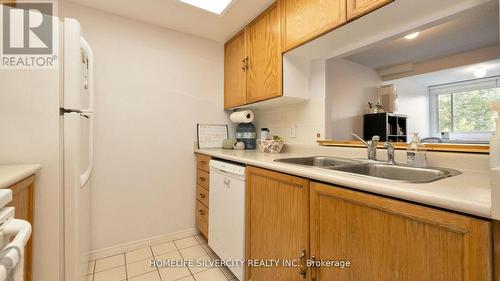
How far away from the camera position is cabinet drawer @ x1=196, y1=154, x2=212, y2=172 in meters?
1.89

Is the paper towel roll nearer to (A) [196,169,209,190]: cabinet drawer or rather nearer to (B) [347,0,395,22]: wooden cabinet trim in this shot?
(A) [196,169,209,190]: cabinet drawer

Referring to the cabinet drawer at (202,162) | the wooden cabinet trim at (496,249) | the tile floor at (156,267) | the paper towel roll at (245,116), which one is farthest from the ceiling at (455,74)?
the tile floor at (156,267)

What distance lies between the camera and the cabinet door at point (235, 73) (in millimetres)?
2043

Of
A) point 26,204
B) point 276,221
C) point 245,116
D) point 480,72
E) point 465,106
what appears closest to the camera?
point 26,204

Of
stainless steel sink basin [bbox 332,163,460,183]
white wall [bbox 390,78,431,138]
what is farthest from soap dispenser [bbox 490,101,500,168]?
white wall [bbox 390,78,431,138]

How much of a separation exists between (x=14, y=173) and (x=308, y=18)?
5.32 feet

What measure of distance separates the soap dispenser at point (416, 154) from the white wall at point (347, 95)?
24.1 inches

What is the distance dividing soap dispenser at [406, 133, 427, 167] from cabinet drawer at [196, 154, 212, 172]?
143 centimetres

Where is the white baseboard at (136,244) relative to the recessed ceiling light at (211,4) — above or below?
below

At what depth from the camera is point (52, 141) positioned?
3.17ft

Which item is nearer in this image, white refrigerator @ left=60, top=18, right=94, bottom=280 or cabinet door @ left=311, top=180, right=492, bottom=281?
cabinet door @ left=311, top=180, right=492, bottom=281

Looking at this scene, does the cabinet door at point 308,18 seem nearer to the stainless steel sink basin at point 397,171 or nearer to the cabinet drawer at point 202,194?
the stainless steel sink basin at point 397,171

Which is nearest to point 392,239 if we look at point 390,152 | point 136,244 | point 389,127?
point 390,152
